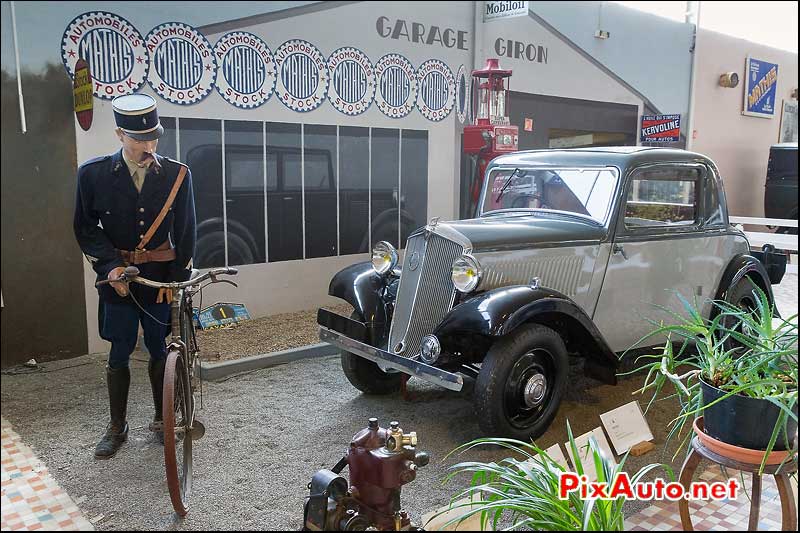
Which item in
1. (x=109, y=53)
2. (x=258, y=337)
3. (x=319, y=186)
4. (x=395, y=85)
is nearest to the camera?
(x=109, y=53)

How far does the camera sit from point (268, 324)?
4.96 meters

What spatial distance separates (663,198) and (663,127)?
677 mm

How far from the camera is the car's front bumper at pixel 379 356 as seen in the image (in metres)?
2.89

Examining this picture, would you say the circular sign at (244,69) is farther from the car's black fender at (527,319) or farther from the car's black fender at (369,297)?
the car's black fender at (527,319)

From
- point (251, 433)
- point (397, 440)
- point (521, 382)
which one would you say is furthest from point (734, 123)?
point (251, 433)

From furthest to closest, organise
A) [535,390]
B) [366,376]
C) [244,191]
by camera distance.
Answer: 1. [244,191]
2. [366,376]
3. [535,390]

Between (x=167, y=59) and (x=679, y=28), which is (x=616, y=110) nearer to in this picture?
(x=679, y=28)

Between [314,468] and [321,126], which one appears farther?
[321,126]

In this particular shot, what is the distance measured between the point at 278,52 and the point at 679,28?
3012 millimetres

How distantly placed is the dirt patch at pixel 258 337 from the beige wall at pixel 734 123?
105 inches

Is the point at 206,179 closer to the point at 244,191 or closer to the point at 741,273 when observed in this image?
the point at 244,191

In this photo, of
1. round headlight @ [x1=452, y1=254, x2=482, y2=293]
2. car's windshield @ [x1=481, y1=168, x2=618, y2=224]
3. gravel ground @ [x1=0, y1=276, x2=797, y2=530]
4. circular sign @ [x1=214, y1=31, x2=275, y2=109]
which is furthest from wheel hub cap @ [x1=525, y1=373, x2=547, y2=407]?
circular sign @ [x1=214, y1=31, x2=275, y2=109]

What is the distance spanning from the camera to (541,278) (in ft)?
11.1

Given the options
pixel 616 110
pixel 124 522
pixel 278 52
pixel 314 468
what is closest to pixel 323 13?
pixel 278 52
